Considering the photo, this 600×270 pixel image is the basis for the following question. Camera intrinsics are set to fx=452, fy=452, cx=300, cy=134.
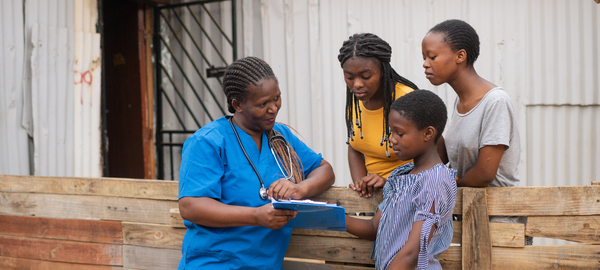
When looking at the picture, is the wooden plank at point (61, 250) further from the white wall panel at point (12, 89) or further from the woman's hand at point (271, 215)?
the woman's hand at point (271, 215)

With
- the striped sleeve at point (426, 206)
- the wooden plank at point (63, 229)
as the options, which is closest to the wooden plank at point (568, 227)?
the striped sleeve at point (426, 206)

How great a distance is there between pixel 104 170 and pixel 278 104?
3292mm

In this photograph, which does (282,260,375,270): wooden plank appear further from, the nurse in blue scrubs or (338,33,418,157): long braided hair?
(338,33,418,157): long braided hair

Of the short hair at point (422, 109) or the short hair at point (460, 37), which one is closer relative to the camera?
the short hair at point (422, 109)

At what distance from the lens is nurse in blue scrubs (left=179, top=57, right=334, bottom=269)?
187 cm

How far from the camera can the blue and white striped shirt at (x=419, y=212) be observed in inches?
69.3

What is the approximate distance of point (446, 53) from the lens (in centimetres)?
204

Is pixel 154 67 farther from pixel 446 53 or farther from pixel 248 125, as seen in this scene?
pixel 446 53

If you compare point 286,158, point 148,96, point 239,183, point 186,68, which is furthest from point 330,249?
point 148,96

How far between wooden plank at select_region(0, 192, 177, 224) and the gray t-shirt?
157 cm

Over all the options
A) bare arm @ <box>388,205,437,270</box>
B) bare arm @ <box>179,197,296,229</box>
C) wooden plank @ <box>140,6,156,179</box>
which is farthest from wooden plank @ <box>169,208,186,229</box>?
wooden plank @ <box>140,6,156,179</box>

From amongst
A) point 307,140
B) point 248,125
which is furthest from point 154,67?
point 248,125

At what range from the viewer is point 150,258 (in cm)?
263

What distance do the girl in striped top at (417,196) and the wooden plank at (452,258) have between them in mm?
207
